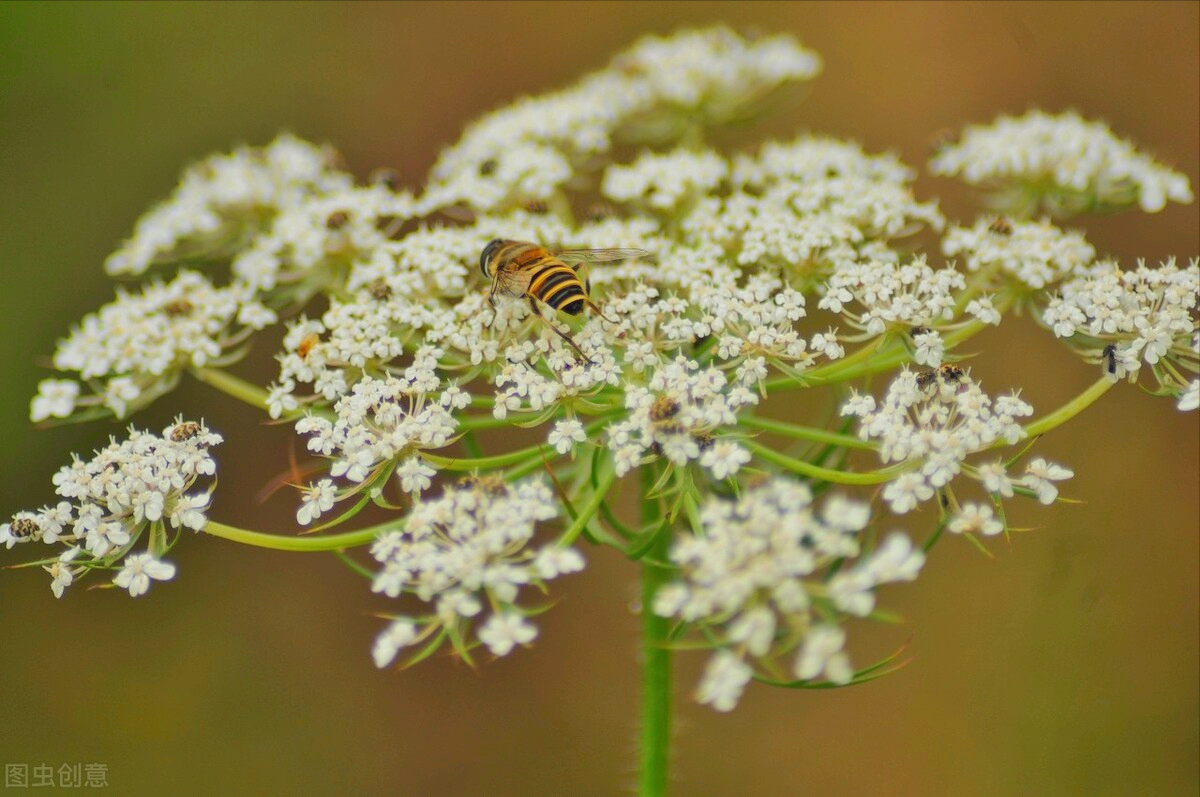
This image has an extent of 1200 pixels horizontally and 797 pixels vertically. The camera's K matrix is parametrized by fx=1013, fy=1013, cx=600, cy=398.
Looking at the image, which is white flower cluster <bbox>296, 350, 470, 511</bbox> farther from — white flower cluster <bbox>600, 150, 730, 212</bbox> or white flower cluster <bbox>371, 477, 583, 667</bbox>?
white flower cluster <bbox>600, 150, 730, 212</bbox>

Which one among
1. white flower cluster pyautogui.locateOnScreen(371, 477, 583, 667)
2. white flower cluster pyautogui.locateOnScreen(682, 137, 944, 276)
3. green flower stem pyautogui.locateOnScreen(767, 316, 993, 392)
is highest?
white flower cluster pyautogui.locateOnScreen(682, 137, 944, 276)

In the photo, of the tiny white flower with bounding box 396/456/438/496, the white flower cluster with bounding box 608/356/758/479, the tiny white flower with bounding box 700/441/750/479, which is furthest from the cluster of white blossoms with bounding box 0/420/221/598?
the tiny white flower with bounding box 700/441/750/479

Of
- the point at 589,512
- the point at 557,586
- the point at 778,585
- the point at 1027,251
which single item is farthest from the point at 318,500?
the point at 557,586

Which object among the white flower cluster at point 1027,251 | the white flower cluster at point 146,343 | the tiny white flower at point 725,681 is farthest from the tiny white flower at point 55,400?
the white flower cluster at point 1027,251

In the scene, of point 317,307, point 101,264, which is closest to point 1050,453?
point 317,307

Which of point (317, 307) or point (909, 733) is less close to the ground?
point (317, 307)

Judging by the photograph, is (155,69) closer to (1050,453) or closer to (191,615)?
(191,615)
